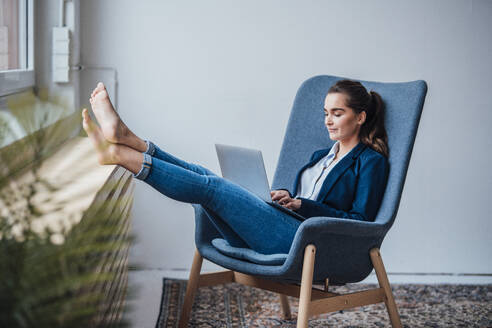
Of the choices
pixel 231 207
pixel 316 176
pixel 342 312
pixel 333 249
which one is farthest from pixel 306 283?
pixel 342 312

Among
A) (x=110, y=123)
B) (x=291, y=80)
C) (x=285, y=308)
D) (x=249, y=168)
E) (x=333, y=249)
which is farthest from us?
(x=291, y=80)

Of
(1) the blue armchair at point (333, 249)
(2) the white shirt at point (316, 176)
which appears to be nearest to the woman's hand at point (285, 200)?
(2) the white shirt at point (316, 176)

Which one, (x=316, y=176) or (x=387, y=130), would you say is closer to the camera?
(x=387, y=130)

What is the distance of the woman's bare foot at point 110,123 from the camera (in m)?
1.77

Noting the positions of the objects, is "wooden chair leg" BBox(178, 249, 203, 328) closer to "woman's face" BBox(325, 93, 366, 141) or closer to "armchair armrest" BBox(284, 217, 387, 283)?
"armchair armrest" BBox(284, 217, 387, 283)

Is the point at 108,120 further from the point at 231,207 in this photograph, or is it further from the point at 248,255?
the point at 248,255

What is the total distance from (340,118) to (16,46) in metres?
1.40

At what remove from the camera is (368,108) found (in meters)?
2.21

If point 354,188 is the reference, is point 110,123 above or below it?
above

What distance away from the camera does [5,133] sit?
2.02ft

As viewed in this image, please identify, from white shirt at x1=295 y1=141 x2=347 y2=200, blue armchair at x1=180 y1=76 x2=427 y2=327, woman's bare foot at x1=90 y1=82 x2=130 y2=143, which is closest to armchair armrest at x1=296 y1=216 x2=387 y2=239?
blue armchair at x1=180 y1=76 x2=427 y2=327

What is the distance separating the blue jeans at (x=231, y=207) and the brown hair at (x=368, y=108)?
1.50 ft

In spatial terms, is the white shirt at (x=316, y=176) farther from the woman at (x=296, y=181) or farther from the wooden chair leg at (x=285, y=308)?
the wooden chair leg at (x=285, y=308)

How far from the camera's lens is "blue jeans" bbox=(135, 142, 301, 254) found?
5.89 feet
